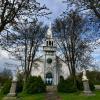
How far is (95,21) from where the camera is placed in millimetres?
17109

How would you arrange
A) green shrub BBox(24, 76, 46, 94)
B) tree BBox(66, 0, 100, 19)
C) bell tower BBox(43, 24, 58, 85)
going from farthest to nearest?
bell tower BBox(43, 24, 58, 85) → green shrub BBox(24, 76, 46, 94) → tree BBox(66, 0, 100, 19)

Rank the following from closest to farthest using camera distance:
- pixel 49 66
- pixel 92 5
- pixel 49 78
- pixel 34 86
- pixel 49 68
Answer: pixel 92 5 < pixel 34 86 < pixel 49 78 < pixel 49 68 < pixel 49 66

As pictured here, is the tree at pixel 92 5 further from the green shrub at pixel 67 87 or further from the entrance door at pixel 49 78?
the entrance door at pixel 49 78

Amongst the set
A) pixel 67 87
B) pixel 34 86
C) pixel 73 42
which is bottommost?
pixel 67 87

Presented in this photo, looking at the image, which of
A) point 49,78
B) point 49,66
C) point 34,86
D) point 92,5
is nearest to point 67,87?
point 34,86

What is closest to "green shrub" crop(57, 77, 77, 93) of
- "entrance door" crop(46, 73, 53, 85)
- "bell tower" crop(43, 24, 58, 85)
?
"bell tower" crop(43, 24, 58, 85)

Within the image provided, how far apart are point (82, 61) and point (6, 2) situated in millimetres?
22842

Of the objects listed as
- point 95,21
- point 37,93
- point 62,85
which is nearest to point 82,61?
point 62,85

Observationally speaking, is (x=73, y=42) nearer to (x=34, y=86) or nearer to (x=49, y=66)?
(x=34, y=86)

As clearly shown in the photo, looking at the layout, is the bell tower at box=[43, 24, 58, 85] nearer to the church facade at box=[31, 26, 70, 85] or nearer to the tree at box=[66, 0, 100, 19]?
the church facade at box=[31, 26, 70, 85]

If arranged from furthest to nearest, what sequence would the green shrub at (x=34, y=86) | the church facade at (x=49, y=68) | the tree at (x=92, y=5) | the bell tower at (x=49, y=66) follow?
1. the church facade at (x=49, y=68)
2. the bell tower at (x=49, y=66)
3. the green shrub at (x=34, y=86)
4. the tree at (x=92, y=5)

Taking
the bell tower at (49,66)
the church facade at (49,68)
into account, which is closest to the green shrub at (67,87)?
the bell tower at (49,66)

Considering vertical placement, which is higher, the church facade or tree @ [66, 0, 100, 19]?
the church facade

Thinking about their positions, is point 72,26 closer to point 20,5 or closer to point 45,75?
point 20,5
